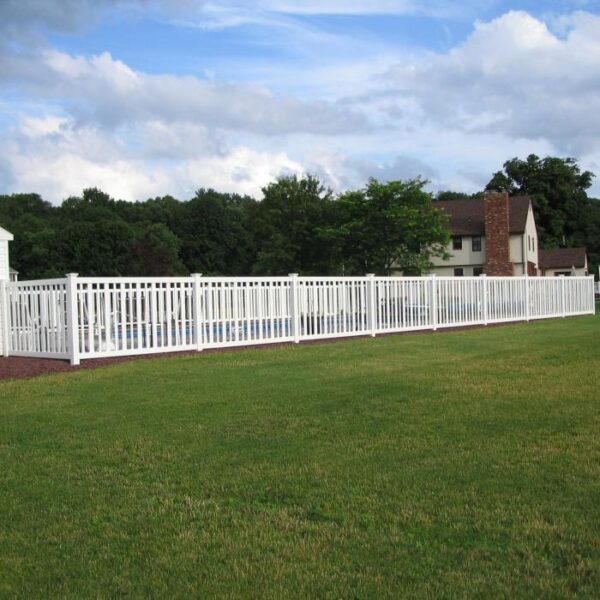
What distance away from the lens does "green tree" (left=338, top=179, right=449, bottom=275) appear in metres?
35.2

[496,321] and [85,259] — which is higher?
[85,259]

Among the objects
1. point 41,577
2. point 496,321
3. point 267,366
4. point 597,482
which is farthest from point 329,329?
point 41,577

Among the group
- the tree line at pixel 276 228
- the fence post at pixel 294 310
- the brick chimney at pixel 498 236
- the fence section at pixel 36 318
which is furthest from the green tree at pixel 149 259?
the fence section at pixel 36 318

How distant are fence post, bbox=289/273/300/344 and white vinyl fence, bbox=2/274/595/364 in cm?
2

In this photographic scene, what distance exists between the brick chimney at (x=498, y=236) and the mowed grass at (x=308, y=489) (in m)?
36.9

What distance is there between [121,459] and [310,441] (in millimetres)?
1582

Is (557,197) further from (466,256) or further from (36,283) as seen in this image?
(36,283)

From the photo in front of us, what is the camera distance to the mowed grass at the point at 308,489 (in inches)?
144

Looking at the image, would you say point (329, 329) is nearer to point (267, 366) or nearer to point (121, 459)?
point (267, 366)

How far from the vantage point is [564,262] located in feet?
196

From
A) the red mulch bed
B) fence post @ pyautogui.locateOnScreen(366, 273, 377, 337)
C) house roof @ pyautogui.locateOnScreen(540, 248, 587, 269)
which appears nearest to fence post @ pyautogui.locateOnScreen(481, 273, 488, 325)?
fence post @ pyautogui.locateOnScreen(366, 273, 377, 337)

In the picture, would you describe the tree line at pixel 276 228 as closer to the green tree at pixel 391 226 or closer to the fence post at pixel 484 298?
the green tree at pixel 391 226

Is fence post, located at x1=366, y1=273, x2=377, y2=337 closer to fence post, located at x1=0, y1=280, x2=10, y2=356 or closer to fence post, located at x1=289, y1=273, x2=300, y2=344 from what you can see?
fence post, located at x1=289, y1=273, x2=300, y2=344

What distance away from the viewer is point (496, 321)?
76.9ft
